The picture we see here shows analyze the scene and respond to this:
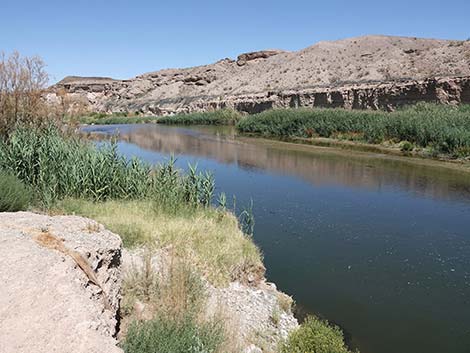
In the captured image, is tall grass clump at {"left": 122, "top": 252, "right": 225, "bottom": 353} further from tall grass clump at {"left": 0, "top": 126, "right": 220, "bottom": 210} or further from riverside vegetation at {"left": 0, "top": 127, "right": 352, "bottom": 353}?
tall grass clump at {"left": 0, "top": 126, "right": 220, "bottom": 210}

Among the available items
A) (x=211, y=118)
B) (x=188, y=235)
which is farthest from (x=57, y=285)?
(x=211, y=118)

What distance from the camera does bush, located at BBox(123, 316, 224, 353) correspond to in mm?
4004

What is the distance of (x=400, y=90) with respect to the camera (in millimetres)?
36500

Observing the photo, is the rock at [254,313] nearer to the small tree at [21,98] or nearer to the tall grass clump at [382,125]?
the small tree at [21,98]

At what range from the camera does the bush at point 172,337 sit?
4.00m

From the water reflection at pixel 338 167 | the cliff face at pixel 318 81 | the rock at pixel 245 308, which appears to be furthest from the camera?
the cliff face at pixel 318 81

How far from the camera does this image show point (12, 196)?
756 centimetres

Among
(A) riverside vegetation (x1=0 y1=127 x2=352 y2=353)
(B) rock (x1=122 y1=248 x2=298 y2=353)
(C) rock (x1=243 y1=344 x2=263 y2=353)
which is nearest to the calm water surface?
(B) rock (x1=122 y1=248 x2=298 y2=353)

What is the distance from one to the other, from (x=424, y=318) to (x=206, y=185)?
18.7 feet

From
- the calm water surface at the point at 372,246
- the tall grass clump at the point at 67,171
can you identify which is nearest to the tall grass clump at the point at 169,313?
the calm water surface at the point at 372,246

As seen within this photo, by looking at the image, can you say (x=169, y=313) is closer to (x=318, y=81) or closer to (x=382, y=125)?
(x=382, y=125)

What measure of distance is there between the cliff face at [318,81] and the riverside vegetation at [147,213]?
16.9ft

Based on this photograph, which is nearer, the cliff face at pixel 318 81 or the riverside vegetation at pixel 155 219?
the riverside vegetation at pixel 155 219

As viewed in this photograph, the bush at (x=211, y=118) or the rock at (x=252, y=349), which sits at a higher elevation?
the bush at (x=211, y=118)
